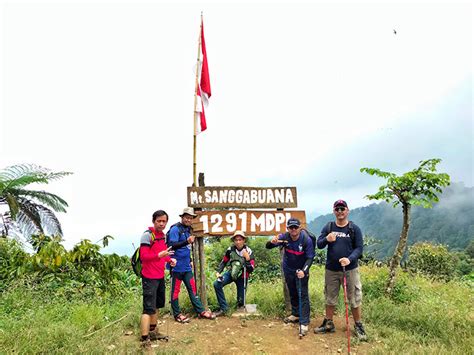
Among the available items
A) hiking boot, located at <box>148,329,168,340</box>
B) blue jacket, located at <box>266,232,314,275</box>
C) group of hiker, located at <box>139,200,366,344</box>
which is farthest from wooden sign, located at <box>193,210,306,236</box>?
hiking boot, located at <box>148,329,168,340</box>

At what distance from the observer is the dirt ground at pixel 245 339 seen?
5730 millimetres

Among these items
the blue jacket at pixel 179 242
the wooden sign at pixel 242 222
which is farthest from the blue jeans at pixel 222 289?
the wooden sign at pixel 242 222

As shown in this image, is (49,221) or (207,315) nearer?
(207,315)

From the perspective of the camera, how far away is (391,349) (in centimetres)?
567

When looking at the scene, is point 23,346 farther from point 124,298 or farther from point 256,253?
point 256,253

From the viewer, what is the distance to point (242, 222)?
309 inches

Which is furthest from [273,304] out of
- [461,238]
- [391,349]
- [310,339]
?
[461,238]

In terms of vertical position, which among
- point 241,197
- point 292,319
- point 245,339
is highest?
point 241,197

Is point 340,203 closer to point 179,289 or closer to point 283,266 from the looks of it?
point 283,266

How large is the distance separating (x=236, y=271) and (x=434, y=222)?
98.9 m

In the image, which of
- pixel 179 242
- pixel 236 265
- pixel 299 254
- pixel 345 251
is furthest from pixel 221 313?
pixel 345 251

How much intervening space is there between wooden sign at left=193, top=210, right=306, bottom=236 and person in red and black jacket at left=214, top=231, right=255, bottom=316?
302 millimetres

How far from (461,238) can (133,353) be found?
90.3 m

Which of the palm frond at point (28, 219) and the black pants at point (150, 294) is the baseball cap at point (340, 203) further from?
the palm frond at point (28, 219)
